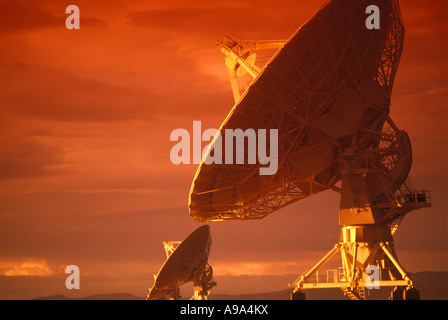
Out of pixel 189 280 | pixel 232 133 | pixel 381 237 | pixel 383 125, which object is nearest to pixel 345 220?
pixel 381 237

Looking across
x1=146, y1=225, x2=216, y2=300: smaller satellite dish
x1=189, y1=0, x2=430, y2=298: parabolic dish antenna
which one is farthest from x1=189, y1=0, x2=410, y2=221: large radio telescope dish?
x1=146, y1=225, x2=216, y2=300: smaller satellite dish

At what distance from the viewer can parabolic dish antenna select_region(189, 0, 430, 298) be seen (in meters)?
46.3

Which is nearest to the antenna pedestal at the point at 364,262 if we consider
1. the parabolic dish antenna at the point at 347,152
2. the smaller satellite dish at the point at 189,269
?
the parabolic dish antenna at the point at 347,152

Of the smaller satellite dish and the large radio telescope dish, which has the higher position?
the large radio telescope dish

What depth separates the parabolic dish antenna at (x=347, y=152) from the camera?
46.3m

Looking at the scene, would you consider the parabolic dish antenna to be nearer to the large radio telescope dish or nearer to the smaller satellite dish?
the large radio telescope dish

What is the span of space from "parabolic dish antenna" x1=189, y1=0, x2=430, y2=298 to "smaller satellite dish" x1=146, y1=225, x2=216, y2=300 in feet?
34.0

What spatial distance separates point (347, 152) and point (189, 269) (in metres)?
21.0

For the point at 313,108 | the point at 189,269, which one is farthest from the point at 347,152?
the point at 189,269

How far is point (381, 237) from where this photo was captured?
48969 mm

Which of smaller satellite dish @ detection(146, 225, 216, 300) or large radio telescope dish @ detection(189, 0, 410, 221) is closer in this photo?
large radio telescope dish @ detection(189, 0, 410, 221)

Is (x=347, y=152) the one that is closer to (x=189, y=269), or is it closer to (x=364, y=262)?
(x=364, y=262)

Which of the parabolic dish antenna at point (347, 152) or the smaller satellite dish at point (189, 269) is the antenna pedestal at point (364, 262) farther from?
the smaller satellite dish at point (189, 269)

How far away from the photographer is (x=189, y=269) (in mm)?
64375
